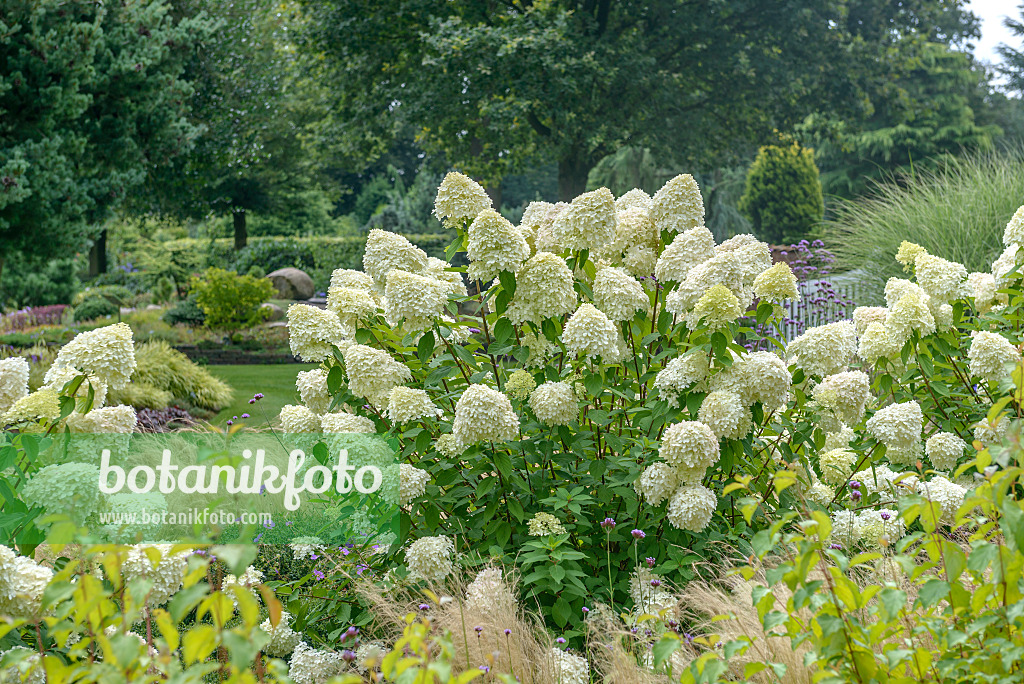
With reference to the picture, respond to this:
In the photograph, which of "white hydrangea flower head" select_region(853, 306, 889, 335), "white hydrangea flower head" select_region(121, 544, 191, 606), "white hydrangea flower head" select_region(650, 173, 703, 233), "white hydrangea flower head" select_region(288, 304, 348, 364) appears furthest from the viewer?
"white hydrangea flower head" select_region(853, 306, 889, 335)

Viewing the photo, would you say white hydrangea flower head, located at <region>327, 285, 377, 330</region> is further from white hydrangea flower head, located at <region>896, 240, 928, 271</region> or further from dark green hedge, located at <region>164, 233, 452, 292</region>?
dark green hedge, located at <region>164, 233, 452, 292</region>

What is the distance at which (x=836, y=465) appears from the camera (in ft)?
8.86

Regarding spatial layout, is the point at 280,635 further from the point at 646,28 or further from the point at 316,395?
the point at 646,28

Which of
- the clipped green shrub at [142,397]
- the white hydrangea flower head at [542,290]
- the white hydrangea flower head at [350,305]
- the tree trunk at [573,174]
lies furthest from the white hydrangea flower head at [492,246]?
the tree trunk at [573,174]

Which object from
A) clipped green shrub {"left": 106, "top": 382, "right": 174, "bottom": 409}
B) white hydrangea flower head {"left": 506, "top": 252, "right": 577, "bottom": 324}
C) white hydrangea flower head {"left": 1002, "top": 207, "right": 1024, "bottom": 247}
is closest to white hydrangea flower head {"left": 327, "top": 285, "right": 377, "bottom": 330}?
white hydrangea flower head {"left": 506, "top": 252, "right": 577, "bottom": 324}

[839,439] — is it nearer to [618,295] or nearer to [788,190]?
[618,295]

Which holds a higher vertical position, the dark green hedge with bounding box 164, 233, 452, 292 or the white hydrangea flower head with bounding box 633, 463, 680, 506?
the white hydrangea flower head with bounding box 633, 463, 680, 506

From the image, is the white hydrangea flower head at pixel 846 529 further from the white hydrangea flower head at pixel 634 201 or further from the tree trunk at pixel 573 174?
the tree trunk at pixel 573 174

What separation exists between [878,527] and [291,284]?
14861 mm

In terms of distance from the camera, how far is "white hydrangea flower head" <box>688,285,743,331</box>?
2.22m

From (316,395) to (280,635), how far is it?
0.83 metres

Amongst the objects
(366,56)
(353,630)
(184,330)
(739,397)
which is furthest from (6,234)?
(739,397)

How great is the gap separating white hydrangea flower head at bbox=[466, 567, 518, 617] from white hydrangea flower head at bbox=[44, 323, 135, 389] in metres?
1.30

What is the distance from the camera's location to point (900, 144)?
83.4 ft
